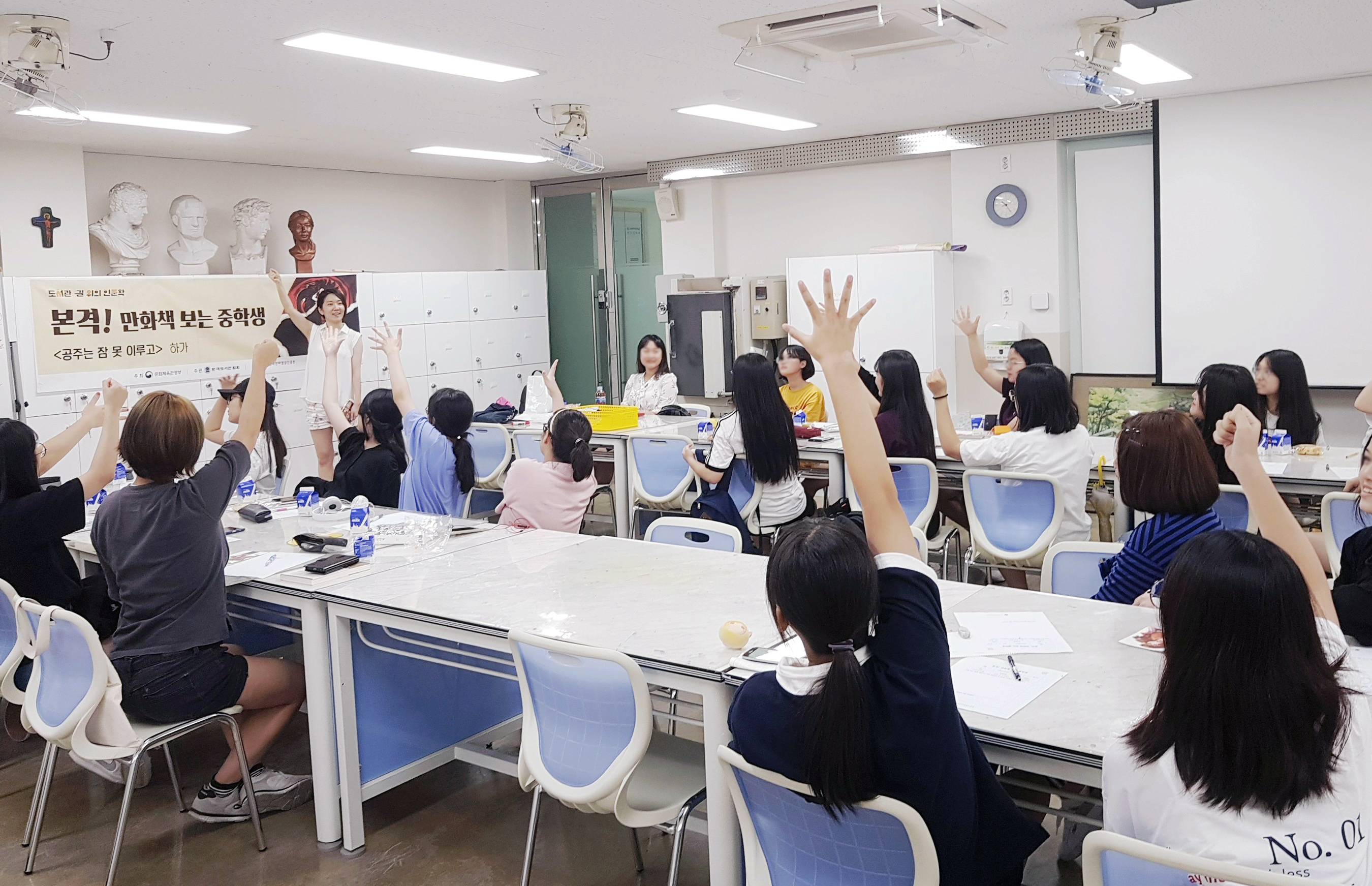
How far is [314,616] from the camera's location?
10.3 feet

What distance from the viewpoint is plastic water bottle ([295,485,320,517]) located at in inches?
177

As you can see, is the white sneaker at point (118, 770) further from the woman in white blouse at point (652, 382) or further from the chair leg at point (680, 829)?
the woman in white blouse at point (652, 382)

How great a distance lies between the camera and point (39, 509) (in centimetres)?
343

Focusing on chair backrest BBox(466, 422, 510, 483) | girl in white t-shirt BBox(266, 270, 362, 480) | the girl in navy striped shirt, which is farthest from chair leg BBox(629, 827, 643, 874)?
chair backrest BBox(466, 422, 510, 483)

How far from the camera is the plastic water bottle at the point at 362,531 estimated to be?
3551 mm

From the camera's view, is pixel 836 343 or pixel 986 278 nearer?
pixel 836 343

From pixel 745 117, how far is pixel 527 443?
2.53 meters

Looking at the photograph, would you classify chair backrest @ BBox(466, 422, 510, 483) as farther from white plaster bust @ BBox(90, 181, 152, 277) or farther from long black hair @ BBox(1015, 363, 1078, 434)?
long black hair @ BBox(1015, 363, 1078, 434)

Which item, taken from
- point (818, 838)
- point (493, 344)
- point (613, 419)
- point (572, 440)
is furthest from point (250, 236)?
point (818, 838)

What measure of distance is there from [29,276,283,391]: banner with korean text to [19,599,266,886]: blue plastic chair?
4402 millimetres

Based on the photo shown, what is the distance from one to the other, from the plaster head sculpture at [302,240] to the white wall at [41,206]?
5.05ft

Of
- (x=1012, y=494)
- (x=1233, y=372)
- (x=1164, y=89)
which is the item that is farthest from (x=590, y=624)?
(x=1164, y=89)

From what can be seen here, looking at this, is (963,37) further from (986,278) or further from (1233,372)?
(986,278)

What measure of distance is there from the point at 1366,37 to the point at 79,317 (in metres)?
7.46
